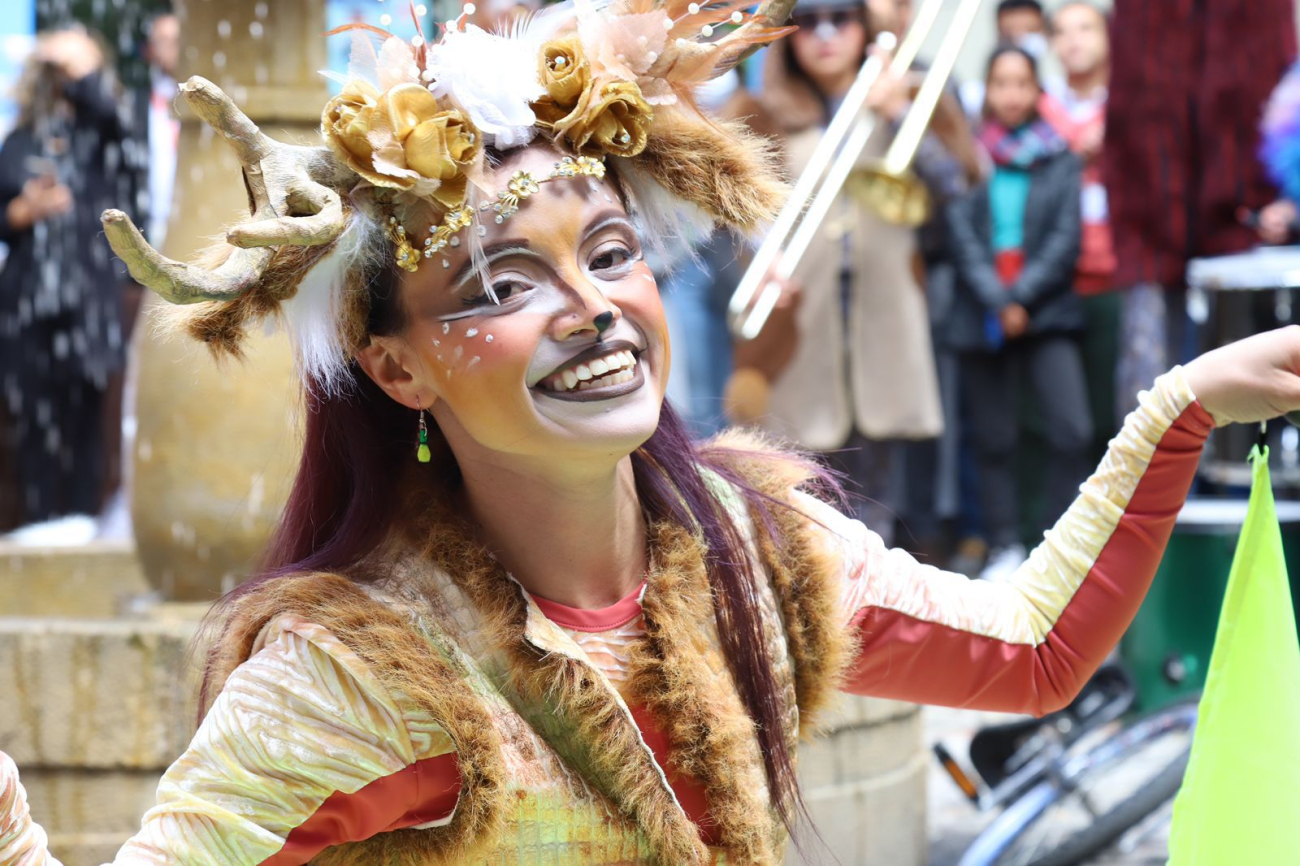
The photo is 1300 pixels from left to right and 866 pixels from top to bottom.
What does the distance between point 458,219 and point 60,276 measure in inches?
183

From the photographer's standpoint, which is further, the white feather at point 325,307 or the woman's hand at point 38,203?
the woman's hand at point 38,203

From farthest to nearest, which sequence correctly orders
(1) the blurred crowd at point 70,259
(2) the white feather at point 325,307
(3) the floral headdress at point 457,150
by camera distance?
(1) the blurred crowd at point 70,259 < (2) the white feather at point 325,307 < (3) the floral headdress at point 457,150

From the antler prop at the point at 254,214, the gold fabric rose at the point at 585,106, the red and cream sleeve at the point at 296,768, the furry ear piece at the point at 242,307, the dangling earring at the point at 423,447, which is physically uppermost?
the gold fabric rose at the point at 585,106

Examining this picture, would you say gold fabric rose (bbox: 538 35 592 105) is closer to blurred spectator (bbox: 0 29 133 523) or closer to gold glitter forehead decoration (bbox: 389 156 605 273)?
gold glitter forehead decoration (bbox: 389 156 605 273)

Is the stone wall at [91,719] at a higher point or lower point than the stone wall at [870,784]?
higher

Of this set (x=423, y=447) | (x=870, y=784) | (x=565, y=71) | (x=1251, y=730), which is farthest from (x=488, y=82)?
(x=870, y=784)

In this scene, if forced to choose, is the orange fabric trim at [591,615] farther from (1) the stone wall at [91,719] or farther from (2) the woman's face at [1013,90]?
(2) the woman's face at [1013,90]

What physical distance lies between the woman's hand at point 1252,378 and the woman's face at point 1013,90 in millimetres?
4019

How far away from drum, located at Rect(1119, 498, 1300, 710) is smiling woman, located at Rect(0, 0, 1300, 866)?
7.08 ft

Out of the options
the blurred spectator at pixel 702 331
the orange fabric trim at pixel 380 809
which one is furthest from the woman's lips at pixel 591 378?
the blurred spectator at pixel 702 331

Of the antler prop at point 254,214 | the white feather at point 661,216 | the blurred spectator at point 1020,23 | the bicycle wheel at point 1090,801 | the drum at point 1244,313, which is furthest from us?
the blurred spectator at point 1020,23

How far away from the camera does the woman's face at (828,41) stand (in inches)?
215

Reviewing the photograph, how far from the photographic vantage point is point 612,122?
2049 millimetres

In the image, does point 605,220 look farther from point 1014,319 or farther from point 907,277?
point 1014,319
